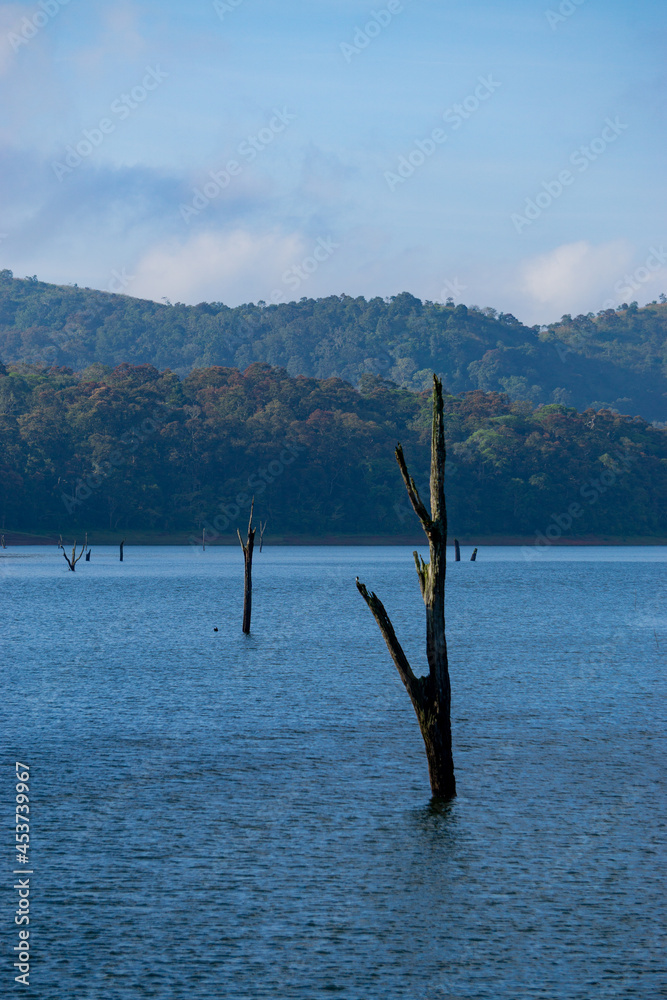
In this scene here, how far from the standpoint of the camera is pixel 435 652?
20875 millimetres

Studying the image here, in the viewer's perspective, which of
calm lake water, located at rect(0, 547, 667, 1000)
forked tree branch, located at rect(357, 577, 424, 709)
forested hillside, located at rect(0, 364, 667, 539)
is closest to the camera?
calm lake water, located at rect(0, 547, 667, 1000)

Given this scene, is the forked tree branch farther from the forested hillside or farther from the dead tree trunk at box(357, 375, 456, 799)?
→ the forested hillside

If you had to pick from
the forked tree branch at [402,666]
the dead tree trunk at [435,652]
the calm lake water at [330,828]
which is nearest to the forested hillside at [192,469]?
the calm lake water at [330,828]

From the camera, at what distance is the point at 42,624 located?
58250 mm

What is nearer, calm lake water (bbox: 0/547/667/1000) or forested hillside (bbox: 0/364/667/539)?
calm lake water (bbox: 0/547/667/1000)

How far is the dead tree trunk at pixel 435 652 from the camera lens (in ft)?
68.4

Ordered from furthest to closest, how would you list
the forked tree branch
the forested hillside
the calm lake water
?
the forested hillside
the forked tree branch
the calm lake water

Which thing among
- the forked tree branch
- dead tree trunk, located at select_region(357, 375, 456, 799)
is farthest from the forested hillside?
dead tree trunk, located at select_region(357, 375, 456, 799)

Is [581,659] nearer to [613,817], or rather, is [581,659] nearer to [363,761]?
[363,761]

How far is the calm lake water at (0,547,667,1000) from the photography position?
44.7 feet

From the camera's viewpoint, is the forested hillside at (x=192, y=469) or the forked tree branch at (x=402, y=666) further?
the forested hillside at (x=192, y=469)

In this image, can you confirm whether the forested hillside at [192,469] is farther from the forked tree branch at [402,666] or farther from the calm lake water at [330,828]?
the forked tree branch at [402,666]

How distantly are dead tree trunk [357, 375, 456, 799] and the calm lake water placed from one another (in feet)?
2.85

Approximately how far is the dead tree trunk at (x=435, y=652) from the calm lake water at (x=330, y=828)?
868mm
